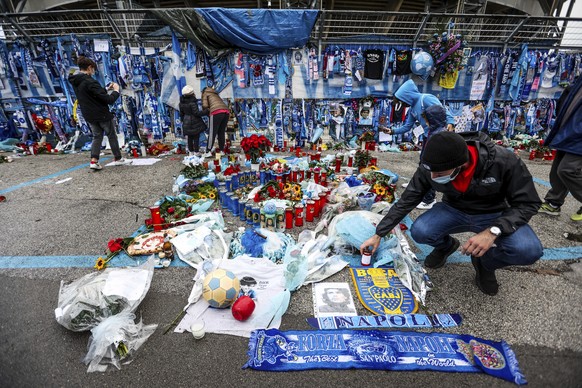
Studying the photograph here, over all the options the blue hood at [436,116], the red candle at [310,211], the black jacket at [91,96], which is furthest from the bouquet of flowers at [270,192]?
the black jacket at [91,96]

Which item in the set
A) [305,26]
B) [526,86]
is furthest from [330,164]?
[526,86]

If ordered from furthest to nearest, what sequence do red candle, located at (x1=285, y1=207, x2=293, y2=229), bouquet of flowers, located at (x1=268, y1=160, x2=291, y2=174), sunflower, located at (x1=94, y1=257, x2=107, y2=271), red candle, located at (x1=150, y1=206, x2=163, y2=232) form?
1. bouquet of flowers, located at (x1=268, y1=160, x2=291, y2=174)
2. red candle, located at (x1=285, y1=207, x2=293, y2=229)
3. red candle, located at (x1=150, y1=206, x2=163, y2=232)
4. sunflower, located at (x1=94, y1=257, x2=107, y2=271)

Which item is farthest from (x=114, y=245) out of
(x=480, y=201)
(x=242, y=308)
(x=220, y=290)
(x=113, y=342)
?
(x=480, y=201)

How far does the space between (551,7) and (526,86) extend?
969 centimetres

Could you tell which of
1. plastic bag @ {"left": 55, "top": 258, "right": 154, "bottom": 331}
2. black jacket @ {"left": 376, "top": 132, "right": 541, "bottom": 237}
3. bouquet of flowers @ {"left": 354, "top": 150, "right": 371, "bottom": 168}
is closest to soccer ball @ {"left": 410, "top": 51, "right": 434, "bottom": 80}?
bouquet of flowers @ {"left": 354, "top": 150, "right": 371, "bottom": 168}

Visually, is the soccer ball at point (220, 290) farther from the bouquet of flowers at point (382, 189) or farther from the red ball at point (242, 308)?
the bouquet of flowers at point (382, 189)

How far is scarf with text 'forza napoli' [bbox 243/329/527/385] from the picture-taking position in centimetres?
193

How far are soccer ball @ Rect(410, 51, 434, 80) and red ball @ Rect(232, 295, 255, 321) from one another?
8090 mm

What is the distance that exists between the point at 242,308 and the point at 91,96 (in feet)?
19.6

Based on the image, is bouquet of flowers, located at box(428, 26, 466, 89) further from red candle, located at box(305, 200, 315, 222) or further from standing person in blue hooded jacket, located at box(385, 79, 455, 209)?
red candle, located at box(305, 200, 315, 222)

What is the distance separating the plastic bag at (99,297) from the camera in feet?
7.08

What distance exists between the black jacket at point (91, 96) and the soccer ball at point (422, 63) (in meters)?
7.52

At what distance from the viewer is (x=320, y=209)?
4.19m

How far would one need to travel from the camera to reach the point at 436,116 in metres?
3.96
